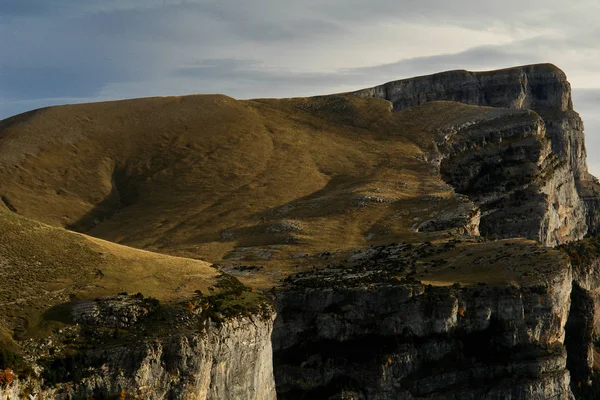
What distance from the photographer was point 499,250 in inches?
4550

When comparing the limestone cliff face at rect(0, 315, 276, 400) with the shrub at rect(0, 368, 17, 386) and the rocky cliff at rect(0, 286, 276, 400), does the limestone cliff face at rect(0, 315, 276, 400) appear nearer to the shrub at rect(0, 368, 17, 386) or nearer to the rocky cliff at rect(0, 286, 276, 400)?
the rocky cliff at rect(0, 286, 276, 400)

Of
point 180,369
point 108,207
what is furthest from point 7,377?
point 108,207

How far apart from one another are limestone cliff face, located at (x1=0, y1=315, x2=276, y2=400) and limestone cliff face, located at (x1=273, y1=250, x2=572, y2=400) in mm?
13015

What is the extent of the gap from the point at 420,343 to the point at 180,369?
41035mm

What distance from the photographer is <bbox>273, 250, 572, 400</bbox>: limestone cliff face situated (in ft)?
323

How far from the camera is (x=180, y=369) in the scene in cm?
7312

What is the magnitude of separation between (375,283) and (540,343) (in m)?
26.2

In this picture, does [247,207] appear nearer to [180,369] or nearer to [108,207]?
[108,207]

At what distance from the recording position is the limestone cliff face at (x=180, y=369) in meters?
66.4

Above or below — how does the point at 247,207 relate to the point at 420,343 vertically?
above

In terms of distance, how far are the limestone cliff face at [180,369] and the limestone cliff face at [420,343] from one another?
13.0m

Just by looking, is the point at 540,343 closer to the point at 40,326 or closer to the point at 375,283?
the point at 375,283

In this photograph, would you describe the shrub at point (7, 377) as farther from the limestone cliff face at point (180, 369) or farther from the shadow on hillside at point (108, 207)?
the shadow on hillside at point (108, 207)

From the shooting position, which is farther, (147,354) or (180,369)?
(180,369)
